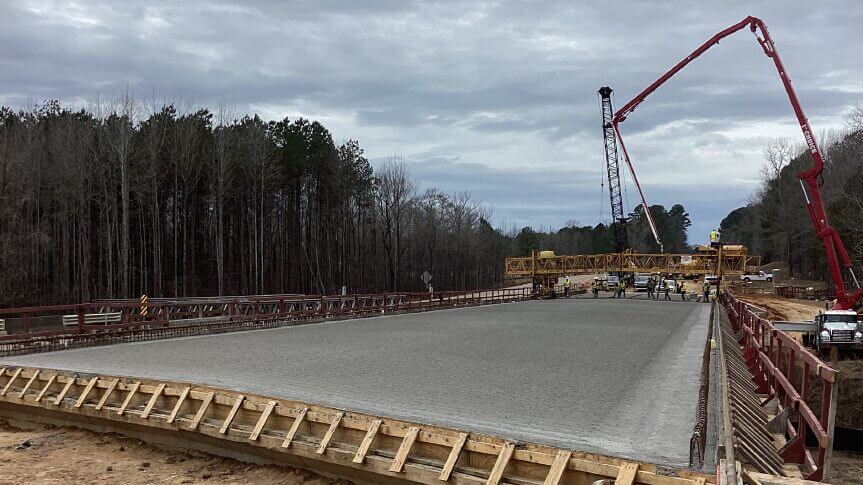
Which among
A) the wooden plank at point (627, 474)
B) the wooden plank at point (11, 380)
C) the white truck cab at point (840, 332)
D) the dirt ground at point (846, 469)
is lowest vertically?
the dirt ground at point (846, 469)

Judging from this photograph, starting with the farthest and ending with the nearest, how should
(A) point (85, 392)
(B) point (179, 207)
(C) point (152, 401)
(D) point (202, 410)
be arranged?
(B) point (179, 207) < (A) point (85, 392) < (C) point (152, 401) < (D) point (202, 410)

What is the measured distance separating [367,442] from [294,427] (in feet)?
4.24

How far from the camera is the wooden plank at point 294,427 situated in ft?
28.7

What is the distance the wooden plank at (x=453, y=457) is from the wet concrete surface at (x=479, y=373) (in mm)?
806

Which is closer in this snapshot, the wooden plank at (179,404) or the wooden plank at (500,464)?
the wooden plank at (500,464)

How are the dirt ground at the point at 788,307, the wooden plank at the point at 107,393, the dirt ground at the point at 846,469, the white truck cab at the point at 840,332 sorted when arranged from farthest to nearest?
the dirt ground at the point at 788,307 < the white truck cab at the point at 840,332 < the dirt ground at the point at 846,469 < the wooden plank at the point at 107,393

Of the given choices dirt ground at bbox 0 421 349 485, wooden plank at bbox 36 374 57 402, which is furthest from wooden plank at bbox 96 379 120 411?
wooden plank at bbox 36 374 57 402

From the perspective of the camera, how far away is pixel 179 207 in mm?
53781

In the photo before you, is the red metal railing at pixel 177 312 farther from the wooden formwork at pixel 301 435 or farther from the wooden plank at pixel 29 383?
the wooden formwork at pixel 301 435

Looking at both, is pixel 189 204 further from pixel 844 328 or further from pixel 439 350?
pixel 844 328

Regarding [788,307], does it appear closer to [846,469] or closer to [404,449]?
[846,469]

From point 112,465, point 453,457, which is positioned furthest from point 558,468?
point 112,465

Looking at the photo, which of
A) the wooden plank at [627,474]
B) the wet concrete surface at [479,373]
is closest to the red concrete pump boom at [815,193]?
the wet concrete surface at [479,373]

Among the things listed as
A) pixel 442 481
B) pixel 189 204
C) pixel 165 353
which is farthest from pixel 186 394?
pixel 189 204
